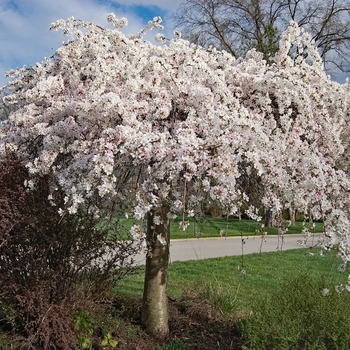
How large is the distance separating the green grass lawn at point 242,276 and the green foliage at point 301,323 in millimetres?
1453

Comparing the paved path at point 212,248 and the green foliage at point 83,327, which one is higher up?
the paved path at point 212,248

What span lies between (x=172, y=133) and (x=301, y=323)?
1784 millimetres

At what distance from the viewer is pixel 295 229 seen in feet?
56.4

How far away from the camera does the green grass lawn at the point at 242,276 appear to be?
646 centimetres

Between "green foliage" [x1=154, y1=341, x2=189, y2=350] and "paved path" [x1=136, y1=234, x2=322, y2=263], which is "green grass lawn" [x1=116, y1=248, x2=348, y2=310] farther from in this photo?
"green foliage" [x1=154, y1=341, x2=189, y2=350]

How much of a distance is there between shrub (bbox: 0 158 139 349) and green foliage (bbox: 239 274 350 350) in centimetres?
149

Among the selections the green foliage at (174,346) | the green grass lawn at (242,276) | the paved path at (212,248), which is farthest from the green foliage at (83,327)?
the paved path at (212,248)

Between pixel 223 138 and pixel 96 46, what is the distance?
1.68 m

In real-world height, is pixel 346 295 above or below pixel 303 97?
below

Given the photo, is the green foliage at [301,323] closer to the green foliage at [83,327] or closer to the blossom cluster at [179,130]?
the blossom cluster at [179,130]

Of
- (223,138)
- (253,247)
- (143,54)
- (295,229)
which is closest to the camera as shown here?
(223,138)

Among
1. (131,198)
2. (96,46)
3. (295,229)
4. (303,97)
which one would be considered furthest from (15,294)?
(295,229)

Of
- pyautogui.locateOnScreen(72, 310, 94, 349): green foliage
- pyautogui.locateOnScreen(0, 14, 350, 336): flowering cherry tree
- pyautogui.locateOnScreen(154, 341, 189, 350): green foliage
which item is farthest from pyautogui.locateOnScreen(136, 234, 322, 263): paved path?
pyautogui.locateOnScreen(0, 14, 350, 336): flowering cherry tree

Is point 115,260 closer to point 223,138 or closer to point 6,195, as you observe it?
point 6,195
